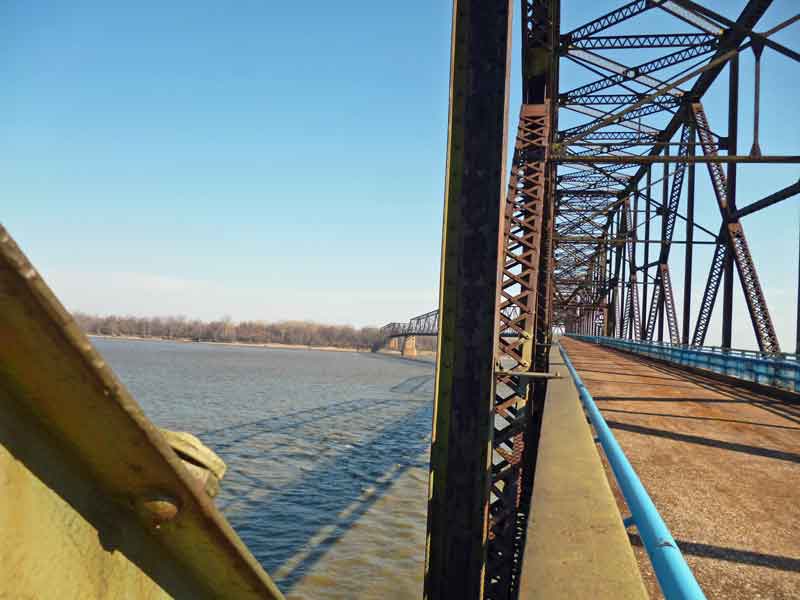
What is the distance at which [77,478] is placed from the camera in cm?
124

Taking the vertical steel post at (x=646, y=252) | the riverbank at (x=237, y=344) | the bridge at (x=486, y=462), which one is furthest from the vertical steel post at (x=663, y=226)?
the riverbank at (x=237, y=344)

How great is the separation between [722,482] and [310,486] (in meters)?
12.7

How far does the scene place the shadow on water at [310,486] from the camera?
11602 millimetres

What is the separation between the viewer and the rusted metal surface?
1040mm

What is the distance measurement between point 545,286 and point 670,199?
21.6 meters

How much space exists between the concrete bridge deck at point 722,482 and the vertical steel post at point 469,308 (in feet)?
3.66

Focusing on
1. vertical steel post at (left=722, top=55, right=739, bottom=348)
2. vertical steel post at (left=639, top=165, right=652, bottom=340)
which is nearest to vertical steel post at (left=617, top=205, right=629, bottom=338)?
vertical steel post at (left=639, top=165, right=652, bottom=340)

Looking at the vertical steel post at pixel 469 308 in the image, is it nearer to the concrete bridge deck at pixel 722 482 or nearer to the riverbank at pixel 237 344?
the concrete bridge deck at pixel 722 482

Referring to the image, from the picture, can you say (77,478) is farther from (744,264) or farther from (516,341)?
(744,264)

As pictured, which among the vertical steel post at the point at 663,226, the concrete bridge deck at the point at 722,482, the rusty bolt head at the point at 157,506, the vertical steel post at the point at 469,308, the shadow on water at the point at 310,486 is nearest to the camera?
the rusty bolt head at the point at 157,506

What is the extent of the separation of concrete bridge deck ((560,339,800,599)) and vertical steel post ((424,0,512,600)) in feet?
3.66

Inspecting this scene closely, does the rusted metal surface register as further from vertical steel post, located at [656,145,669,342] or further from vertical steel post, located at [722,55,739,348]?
vertical steel post, located at [656,145,669,342]

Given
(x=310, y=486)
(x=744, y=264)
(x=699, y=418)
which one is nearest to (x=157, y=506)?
(x=699, y=418)

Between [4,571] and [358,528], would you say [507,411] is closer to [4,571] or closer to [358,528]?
[4,571]
